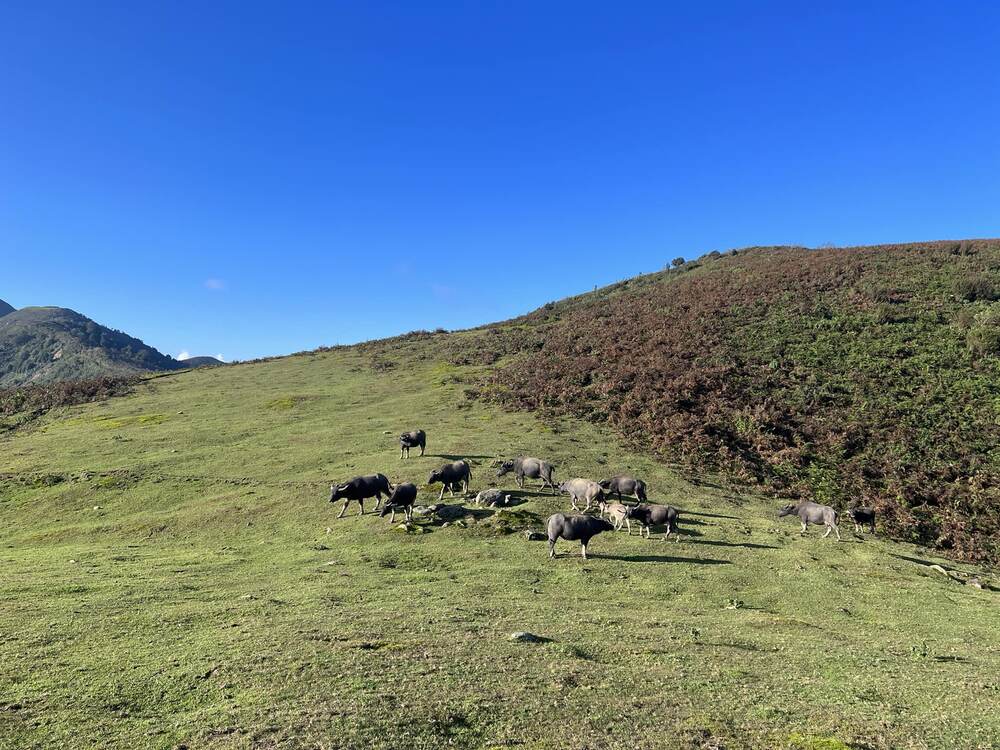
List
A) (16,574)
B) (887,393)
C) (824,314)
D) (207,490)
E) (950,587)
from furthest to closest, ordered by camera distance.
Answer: (824,314)
(887,393)
(207,490)
(950,587)
(16,574)

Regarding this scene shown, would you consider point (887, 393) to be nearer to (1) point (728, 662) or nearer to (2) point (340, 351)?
(1) point (728, 662)

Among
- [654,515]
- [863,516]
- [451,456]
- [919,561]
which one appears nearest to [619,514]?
[654,515]

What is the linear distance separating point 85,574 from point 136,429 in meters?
34.8

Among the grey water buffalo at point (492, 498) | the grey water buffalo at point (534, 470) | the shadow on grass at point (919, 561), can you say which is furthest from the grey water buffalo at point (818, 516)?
the grey water buffalo at point (492, 498)

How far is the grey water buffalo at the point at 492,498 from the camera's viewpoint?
28.0 m

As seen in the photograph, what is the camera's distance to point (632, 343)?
206ft

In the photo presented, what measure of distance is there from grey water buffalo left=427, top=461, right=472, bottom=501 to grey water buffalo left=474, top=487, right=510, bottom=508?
6.73ft

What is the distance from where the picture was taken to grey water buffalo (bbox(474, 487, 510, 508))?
2797cm

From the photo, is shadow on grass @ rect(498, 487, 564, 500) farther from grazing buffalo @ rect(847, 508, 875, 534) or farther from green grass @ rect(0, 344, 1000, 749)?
grazing buffalo @ rect(847, 508, 875, 534)

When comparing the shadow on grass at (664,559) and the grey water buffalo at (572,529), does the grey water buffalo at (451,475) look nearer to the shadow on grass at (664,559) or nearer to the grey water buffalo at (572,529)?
the grey water buffalo at (572,529)

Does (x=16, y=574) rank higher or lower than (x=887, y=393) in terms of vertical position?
lower

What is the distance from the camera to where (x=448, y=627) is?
544 inches

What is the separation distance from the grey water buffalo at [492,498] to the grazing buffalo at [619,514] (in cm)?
497

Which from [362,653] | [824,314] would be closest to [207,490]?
[362,653]
